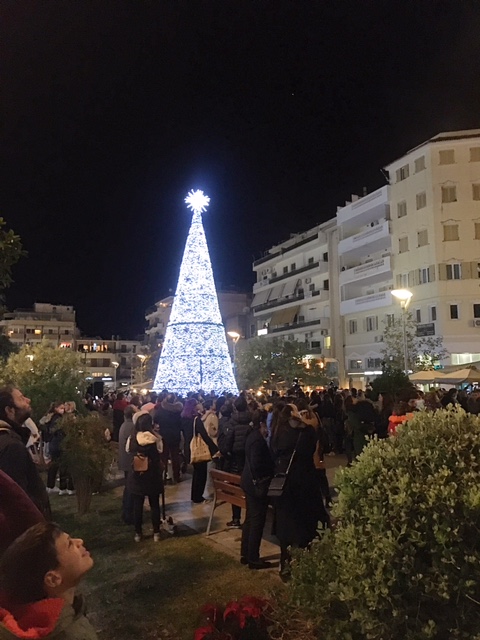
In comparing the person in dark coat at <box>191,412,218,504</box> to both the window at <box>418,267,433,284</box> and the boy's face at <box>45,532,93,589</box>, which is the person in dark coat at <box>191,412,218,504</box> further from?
the window at <box>418,267,433,284</box>

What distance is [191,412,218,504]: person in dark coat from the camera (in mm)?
9711

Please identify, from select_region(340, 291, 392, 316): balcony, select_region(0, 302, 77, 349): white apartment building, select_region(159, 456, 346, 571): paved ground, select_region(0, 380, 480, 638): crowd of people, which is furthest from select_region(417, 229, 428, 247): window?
select_region(0, 302, 77, 349): white apartment building

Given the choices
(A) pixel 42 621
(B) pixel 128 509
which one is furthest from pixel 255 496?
(A) pixel 42 621

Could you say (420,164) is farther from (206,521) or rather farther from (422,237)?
(206,521)

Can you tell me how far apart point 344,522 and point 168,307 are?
79.7 m

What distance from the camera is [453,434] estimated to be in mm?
2807

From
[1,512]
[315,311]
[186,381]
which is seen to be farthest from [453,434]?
[315,311]

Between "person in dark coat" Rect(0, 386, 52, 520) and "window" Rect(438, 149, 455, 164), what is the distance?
110ft

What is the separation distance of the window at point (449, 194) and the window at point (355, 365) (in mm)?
13019

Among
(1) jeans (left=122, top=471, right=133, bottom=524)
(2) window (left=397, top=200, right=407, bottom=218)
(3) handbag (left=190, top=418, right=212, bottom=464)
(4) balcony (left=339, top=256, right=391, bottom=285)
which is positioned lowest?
(1) jeans (left=122, top=471, right=133, bottom=524)

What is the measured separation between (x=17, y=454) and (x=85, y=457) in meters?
5.31

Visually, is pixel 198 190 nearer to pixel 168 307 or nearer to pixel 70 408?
pixel 70 408

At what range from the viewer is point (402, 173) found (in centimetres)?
3619

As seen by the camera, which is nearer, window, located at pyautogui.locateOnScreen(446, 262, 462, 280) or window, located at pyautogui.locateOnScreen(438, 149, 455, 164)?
window, located at pyautogui.locateOnScreen(446, 262, 462, 280)
